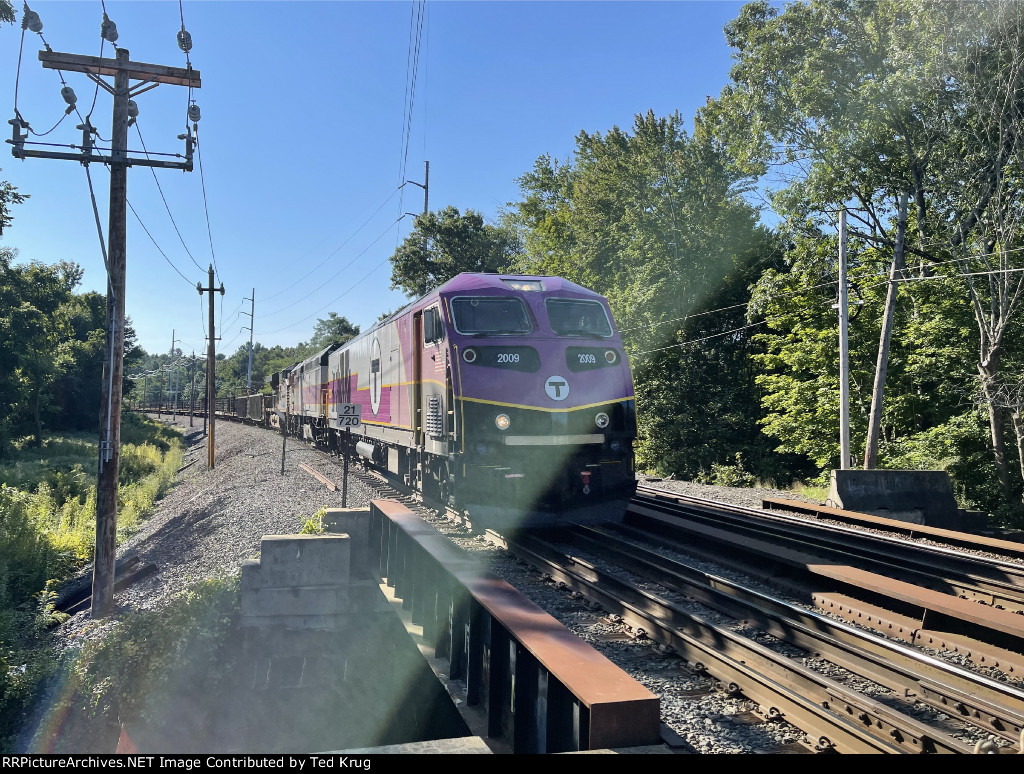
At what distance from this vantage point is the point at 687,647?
19.2ft

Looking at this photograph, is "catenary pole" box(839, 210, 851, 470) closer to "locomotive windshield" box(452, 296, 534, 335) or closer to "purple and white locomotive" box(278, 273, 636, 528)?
"purple and white locomotive" box(278, 273, 636, 528)

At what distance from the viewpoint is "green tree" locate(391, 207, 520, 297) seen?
47.5 m

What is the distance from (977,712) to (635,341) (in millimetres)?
27286

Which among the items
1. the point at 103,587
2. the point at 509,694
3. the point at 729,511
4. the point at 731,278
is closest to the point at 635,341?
the point at 731,278

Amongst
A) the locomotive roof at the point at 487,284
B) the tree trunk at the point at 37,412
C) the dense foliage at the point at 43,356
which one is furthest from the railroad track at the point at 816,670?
the tree trunk at the point at 37,412

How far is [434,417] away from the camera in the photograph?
10.7 m

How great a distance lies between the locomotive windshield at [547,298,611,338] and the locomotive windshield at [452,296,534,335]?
18.0 inches

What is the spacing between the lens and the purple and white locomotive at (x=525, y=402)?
966 centimetres

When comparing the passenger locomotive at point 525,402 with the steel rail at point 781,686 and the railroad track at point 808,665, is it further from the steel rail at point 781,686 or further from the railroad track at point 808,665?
the steel rail at point 781,686

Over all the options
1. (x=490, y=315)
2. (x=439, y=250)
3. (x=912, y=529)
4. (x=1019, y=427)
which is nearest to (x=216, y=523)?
(x=490, y=315)

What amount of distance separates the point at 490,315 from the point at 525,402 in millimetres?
1516

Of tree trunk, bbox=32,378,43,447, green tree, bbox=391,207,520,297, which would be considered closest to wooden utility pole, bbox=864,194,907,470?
green tree, bbox=391,207,520,297

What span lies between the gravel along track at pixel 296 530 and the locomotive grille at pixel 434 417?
168 cm

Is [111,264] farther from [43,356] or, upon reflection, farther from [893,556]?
[43,356]
